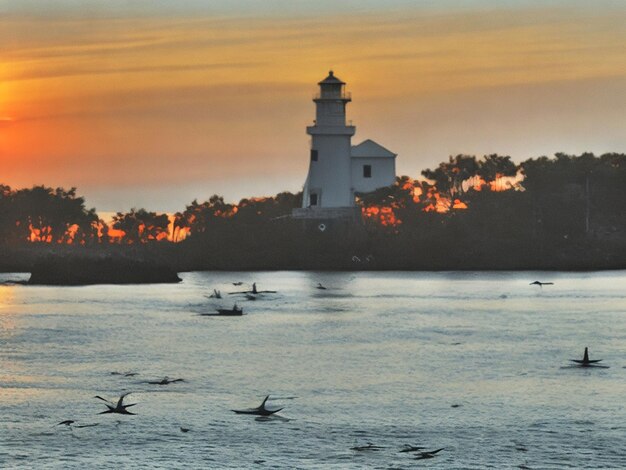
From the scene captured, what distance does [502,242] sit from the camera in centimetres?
16450

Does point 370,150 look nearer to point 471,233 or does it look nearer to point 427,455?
point 471,233

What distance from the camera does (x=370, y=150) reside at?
152m

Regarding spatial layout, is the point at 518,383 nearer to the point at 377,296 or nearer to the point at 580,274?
the point at 377,296

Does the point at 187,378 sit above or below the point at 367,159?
below

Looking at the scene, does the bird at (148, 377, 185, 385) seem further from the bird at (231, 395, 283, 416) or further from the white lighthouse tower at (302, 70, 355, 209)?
the white lighthouse tower at (302, 70, 355, 209)

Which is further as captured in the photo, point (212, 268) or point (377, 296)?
point (212, 268)

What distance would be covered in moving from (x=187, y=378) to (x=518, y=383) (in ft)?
43.4

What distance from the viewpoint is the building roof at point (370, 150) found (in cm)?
15125

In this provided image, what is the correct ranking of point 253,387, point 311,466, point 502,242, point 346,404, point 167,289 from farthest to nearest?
point 502,242 < point 167,289 < point 253,387 < point 346,404 < point 311,466

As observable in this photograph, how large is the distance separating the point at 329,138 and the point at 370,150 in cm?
1031

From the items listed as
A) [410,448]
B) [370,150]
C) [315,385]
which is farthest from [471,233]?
[410,448]

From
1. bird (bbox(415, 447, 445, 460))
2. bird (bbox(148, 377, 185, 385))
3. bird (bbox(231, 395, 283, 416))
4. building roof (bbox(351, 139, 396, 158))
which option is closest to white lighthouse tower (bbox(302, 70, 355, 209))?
building roof (bbox(351, 139, 396, 158))

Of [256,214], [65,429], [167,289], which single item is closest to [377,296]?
[167,289]

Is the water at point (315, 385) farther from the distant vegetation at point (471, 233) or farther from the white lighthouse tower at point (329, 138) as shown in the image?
the distant vegetation at point (471, 233)
